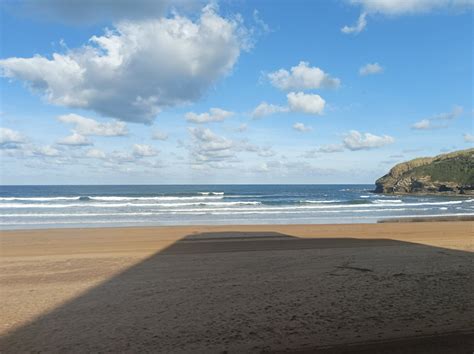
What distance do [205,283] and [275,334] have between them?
2779 mm

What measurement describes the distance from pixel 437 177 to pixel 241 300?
7742cm

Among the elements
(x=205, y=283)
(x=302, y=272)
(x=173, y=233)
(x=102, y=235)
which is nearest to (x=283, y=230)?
(x=173, y=233)

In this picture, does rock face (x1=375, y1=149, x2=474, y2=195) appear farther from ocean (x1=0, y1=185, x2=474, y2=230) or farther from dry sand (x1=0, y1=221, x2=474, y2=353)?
dry sand (x1=0, y1=221, x2=474, y2=353)

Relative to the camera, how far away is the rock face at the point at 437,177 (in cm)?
7031

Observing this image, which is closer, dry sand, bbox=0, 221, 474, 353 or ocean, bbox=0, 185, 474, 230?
dry sand, bbox=0, 221, 474, 353

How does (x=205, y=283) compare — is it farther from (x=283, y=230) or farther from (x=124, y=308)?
(x=283, y=230)

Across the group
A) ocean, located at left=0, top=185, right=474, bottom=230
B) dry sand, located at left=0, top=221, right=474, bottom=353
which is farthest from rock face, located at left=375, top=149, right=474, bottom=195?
dry sand, located at left=0, top=221, right=474, bottom=353

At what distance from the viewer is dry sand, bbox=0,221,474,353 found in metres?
4.70

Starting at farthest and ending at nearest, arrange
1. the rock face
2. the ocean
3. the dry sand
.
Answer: the rock face, the ocean, the dry sand

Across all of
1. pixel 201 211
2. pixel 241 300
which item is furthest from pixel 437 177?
pixel 241 300

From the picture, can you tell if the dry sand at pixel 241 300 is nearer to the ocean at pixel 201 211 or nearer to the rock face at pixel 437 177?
the ocean at pixel 201 211

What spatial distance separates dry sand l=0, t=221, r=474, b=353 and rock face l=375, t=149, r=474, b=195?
65402 mm

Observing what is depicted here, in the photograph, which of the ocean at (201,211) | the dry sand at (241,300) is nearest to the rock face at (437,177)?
the ocean at (201,211)

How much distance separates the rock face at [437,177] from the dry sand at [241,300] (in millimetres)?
65402
